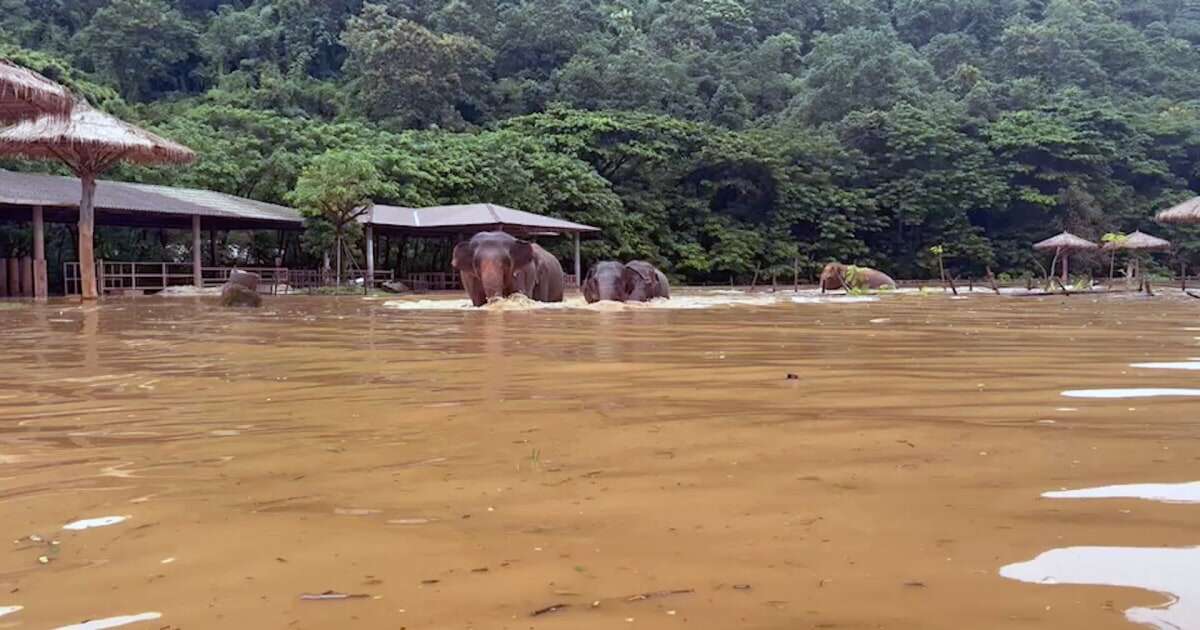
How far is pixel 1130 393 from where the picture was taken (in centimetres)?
421

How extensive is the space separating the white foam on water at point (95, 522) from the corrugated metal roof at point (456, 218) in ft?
71.9

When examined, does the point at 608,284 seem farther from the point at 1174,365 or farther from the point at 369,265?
the point at 369,265

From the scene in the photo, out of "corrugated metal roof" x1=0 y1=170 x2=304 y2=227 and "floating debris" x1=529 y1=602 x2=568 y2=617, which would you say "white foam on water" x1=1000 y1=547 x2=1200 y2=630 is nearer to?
"floating debris" x1=529 y1=602 x2=568 y2=617

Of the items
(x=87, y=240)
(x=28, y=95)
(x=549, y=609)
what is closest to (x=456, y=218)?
(x=87, y=240)

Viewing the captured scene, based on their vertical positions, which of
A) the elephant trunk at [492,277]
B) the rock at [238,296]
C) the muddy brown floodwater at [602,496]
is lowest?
the muddy brown floodwater at [602,496]

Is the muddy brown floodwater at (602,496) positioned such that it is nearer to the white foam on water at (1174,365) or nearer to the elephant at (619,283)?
the white foam on water at (1174,365)

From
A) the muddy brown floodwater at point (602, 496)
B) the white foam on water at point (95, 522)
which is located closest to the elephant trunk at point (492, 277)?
the muddy brown floodwater at point (602, 496)

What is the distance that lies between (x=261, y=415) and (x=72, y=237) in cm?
2526

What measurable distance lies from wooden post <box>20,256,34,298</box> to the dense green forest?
141 inches

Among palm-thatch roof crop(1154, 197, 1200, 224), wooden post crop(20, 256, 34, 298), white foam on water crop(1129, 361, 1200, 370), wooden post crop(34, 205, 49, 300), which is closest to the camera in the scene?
white foam on water crop(1129, 361, 1200, 370)

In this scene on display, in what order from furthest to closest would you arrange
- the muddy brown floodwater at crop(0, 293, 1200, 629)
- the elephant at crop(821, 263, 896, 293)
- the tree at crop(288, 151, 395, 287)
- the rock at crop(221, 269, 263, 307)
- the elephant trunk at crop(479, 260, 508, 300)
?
1. the elephant at crop(821, 263, 896, 293)
2. the tree at crop(288, 151, 395, 287)
3. the rock at crop(221, 269, 263, 307)
4. the elephant trunk at crop(479, 260, 508, 300)
5. the muddy brown floodwater at crop(0, 293, 1200, 629)

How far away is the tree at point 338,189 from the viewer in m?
22.8

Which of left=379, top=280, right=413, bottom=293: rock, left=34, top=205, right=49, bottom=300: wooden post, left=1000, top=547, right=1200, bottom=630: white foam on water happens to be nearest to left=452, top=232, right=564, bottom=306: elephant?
left=34, top=205, right=49, bottom=300: wooden post

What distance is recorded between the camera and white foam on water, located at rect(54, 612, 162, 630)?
167cm
